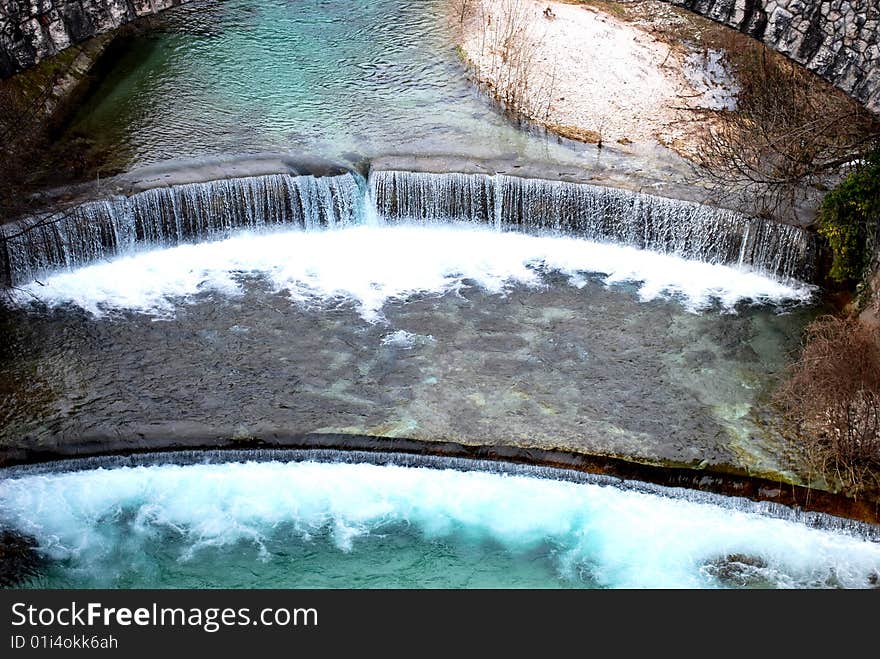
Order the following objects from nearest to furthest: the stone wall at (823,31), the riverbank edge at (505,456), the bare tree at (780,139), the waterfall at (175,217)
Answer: the riverbank edge at (505,456), the stone wall at (823,31), the bare tree at (780,139), the waterfall at (175,217)

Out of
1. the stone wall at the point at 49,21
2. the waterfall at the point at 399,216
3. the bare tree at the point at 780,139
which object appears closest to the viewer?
the stone wall at the point at 49,21

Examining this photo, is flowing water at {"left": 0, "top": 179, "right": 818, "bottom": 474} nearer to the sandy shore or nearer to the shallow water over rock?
the shallow water over rock

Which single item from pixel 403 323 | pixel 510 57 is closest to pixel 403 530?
pixel 403 323

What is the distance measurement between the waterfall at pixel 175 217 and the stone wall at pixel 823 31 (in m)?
6.61

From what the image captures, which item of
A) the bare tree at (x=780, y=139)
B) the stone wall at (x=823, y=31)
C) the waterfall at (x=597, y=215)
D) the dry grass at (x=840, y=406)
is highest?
the stone wall at (x=823, y=31)

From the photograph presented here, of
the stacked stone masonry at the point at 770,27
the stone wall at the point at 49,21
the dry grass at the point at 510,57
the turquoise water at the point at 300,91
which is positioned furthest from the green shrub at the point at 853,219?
the stone wall at the point at 49,21

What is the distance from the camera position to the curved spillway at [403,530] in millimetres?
13922

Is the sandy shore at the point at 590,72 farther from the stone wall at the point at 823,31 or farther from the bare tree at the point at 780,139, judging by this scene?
the stone wall at the point at 823,31

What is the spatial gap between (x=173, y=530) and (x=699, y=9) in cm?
1004

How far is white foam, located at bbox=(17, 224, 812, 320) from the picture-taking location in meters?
18.1

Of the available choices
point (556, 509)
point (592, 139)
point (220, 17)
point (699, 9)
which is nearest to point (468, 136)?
point (592, 139)

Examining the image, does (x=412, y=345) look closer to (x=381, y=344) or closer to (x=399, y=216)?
(x=381, y=344)

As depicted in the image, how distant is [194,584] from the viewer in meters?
13.7
